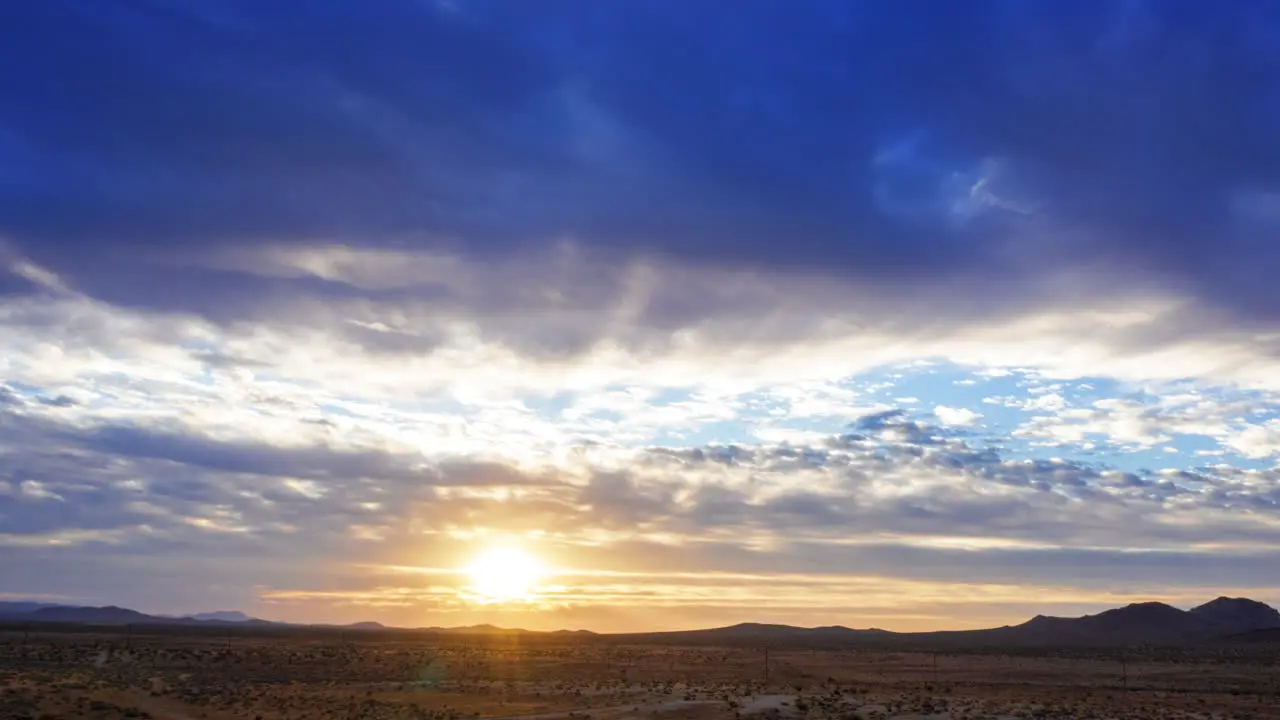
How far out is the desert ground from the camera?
4900 centimetres

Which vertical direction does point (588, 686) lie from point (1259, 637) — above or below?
below

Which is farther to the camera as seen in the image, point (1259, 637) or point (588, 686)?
point (1259, 637)

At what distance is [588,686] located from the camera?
6400 cm

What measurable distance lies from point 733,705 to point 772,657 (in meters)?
58.3

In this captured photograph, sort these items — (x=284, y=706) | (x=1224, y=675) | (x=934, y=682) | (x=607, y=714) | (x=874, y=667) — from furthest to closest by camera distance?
1. (x=874, y=667)
2. (x=1224, y=675)
3. (x=934, y=682)
4. (x=284, y=706)
5. (x=607, y=714)

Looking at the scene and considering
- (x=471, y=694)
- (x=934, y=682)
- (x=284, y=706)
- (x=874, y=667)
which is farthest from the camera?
(x=874, y=667)

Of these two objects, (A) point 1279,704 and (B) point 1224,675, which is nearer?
(A) point 1279,704

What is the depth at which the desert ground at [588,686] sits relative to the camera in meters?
49.0

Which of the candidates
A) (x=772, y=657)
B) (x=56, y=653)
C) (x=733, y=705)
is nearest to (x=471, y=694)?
(x=733, y=705)

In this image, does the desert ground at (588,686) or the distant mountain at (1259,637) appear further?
the distant mountain at (1259,637)

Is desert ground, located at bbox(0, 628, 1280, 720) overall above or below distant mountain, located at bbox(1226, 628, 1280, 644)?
below

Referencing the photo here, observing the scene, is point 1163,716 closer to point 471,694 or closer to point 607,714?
point 607,714

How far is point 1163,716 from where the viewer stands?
49.1 m

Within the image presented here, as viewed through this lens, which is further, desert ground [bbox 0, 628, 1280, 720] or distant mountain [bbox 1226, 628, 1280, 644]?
distant mountain [bbox 1226, 628, 1280, 644]
